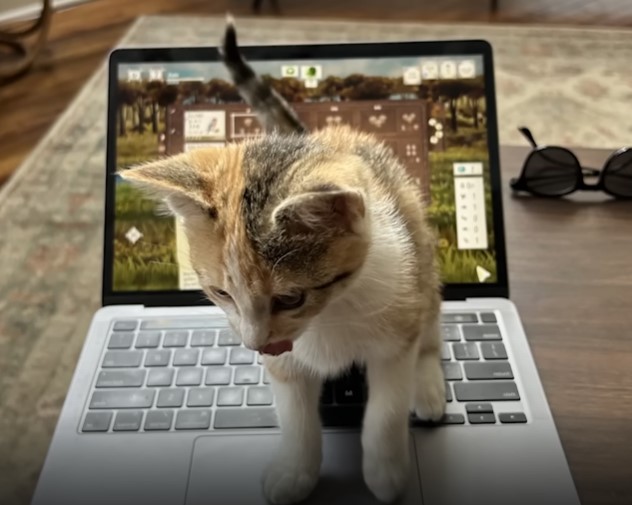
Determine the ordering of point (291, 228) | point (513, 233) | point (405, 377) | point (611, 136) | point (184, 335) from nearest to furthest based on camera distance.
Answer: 1. point (291, 228)
2. point (405, 377)
3. point (184, 335)
4. point (513, 233)
5. point (611, 136)

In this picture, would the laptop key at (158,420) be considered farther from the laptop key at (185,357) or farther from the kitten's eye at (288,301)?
the kitten's eye at (288,301)

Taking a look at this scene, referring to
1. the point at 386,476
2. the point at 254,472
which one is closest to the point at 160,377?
the point at 254,472

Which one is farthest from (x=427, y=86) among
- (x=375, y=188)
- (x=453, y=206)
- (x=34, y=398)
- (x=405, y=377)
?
(x=34, y=398)

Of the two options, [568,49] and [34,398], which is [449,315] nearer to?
[34,398]

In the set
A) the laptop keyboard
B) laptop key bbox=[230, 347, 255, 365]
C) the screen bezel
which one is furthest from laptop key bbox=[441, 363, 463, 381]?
laptop key bbox=[230, 347, 255, 365]

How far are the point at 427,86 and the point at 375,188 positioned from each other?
27 centimetres

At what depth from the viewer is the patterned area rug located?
3.47ft

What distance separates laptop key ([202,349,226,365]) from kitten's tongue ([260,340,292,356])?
8.0 inches

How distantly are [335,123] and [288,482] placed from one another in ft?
1.48

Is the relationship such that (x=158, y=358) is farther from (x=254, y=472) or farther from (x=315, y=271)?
(x=315, y=271)

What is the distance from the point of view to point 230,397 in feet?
2.56

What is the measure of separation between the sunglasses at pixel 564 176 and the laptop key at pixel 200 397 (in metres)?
0.52

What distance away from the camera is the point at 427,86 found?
36.2 inches

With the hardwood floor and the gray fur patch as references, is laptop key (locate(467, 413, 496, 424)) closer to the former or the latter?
the gray fur patch
